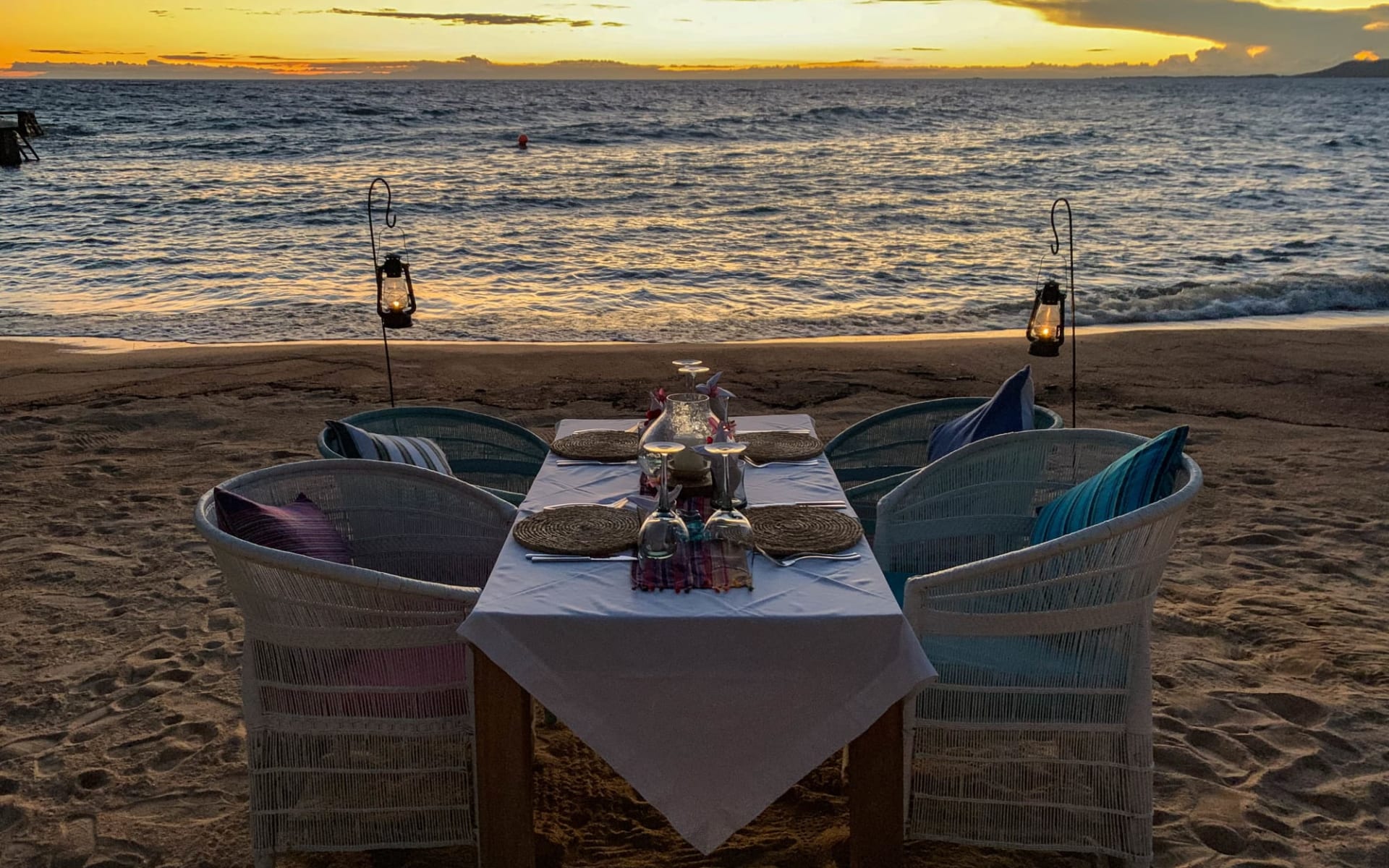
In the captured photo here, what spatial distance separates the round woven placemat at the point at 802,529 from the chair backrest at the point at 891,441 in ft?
3.92

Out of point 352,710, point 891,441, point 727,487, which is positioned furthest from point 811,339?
point 352,710

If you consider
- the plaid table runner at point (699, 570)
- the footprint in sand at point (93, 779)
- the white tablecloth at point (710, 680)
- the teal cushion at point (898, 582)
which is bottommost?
the footprint in sand at point (93, 779)

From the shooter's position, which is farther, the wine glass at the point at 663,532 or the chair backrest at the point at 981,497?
the chair backrest at the point at 981,497

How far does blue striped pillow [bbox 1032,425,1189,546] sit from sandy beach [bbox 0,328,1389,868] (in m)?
0.77

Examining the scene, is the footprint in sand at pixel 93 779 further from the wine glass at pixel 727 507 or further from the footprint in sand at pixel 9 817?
the wine glass at pixel 727 507

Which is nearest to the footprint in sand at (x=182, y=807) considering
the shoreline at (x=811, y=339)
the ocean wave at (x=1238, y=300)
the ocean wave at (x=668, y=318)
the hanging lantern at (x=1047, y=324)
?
the hanging lantern at (x=1047, y=324)

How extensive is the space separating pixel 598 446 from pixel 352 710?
119 cm

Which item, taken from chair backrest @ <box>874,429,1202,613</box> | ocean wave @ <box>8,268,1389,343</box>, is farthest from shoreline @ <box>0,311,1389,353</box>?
chair backrest @ <box>874,429,1202,613</box>

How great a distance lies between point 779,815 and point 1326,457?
4224mm

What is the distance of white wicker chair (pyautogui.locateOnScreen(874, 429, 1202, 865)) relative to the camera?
2330mm

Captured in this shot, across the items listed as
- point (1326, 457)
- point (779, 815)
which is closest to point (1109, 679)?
point (779, 815)

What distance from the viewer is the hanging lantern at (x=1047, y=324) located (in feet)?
12.0

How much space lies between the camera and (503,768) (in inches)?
87.6

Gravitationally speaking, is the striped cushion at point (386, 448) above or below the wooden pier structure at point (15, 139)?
below
